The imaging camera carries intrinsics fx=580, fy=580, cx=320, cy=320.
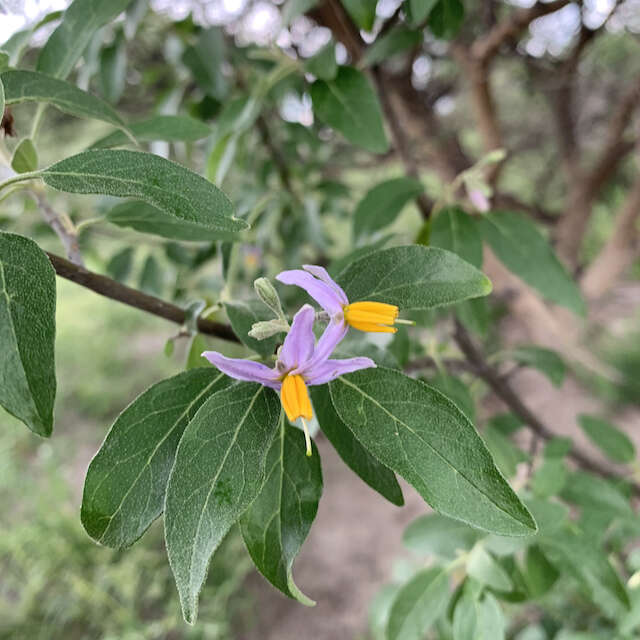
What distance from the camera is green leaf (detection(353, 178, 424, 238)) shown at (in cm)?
65

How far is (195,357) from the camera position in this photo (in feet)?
1.36

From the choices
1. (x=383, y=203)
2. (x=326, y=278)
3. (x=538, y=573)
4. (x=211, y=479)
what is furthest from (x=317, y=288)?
(x=538, y=573)

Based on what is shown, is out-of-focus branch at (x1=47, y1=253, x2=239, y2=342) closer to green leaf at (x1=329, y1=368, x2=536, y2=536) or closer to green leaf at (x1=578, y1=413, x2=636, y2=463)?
green leaf at (x1=329, y1=368, x2=536, y2=536)

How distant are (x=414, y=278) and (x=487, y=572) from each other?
360mm

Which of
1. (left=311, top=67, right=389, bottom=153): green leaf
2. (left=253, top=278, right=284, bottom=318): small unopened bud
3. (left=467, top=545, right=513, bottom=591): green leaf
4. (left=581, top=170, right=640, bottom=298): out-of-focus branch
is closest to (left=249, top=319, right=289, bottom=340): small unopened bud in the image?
(left=253, top=278, right=284, bottom=318): small unopened bud

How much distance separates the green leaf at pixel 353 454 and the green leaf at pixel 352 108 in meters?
0.26

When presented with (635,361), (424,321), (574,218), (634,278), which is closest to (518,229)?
(424,321)

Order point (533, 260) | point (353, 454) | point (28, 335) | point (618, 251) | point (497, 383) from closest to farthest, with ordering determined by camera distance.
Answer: point (28, 335), point (353, 454), point (533, 260), point (497, 383), point (618, 251)

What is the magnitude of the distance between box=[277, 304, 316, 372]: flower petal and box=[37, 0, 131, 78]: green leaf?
0.30 metres

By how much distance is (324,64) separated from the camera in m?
0.55

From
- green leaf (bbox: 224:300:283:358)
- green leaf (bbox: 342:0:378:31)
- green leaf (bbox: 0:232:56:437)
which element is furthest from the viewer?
green leaf (bbox: 342:0:378:31)

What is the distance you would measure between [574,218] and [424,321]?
4.07 ft

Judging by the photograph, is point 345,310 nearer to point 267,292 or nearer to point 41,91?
point 267,292

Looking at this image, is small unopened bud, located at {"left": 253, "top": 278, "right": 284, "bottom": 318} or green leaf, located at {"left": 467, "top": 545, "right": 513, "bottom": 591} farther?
green leaf, located at {"left": 467, "top": 545, "right": 513, "bottom": 591}
